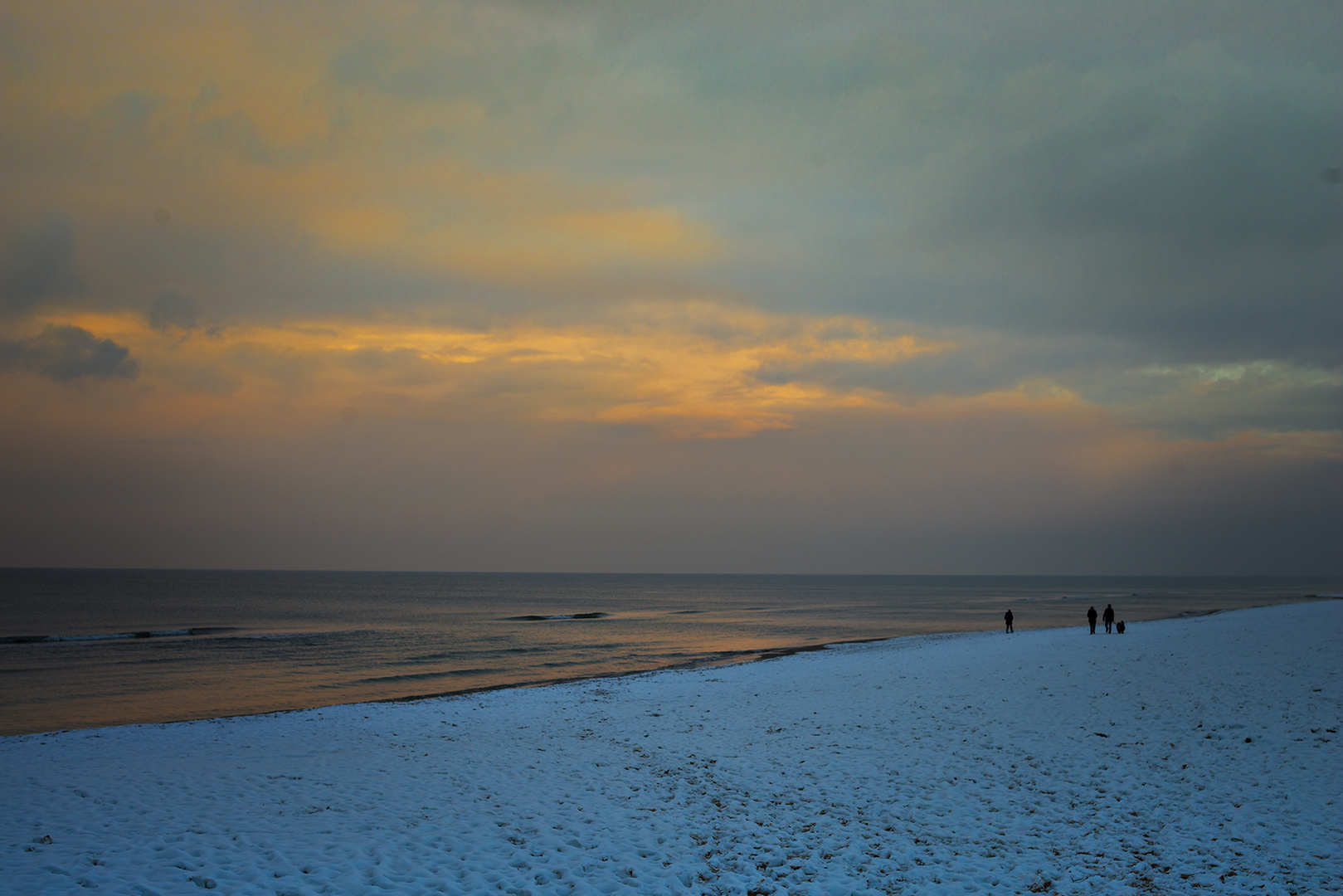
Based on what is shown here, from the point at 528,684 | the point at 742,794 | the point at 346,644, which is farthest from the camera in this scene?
the point at 346,644

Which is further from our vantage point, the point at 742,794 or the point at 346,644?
the point at 346,644

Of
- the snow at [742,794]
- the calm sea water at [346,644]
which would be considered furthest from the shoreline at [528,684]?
the snow at [742,794]

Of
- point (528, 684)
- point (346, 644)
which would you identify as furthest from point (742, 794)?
point (346, 644)

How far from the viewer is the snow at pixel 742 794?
8.64 meters

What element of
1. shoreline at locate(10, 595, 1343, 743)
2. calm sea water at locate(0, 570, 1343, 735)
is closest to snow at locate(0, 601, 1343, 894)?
shoreline at locate(10, 595, 1343, 743)

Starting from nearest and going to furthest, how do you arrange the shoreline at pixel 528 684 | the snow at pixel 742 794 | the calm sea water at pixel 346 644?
1. the snow at pixel 742 794
2. the shoreline at pixel 528 684
3. the calm sea water at pixel 346 644

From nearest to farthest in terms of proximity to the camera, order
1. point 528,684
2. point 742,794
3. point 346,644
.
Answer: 1. point 742,794
2. point 528,684
3. point 346,644

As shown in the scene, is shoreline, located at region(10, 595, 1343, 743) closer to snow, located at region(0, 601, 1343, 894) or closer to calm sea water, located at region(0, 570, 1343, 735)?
calm sea water, located at region(0, 570, 1343, 735)

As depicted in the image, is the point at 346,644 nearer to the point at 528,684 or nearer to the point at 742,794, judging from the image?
the point at 528,684

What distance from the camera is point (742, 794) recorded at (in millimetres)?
12008

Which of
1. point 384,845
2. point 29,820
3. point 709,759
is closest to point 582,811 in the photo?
point 384,845

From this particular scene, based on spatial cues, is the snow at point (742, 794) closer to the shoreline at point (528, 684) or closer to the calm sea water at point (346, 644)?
the shoreline at point (528, 684)

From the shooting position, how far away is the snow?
864 cm

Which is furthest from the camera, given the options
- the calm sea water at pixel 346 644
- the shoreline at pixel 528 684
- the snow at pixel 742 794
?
the calm sea water at pixel 346 644
